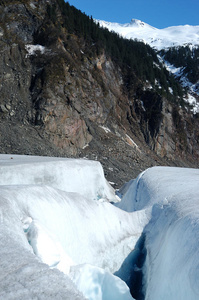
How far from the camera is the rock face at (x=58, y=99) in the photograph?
76.1ft

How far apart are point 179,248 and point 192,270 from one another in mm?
1057

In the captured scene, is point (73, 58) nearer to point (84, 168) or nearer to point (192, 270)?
point (84, 168)

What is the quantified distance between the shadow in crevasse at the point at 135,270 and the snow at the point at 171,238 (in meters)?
0.22

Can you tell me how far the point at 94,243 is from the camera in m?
7.16

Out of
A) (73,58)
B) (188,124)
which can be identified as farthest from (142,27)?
(73,58)

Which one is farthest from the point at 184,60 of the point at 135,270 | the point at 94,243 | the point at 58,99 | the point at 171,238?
the point at 94,243

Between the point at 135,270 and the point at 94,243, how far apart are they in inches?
74.7

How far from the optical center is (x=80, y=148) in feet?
83.9

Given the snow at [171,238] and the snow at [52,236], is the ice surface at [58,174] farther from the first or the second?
the snow at [171,238]

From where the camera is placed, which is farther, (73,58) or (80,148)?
(73,58)

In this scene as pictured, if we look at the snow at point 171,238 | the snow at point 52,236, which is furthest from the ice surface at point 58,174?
the snow at point 171,238

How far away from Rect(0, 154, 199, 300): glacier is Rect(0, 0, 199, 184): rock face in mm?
12195

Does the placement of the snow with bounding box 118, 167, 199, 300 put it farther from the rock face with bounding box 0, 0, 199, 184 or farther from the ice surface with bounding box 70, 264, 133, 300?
the rock face with bounding box 0, 0, 199, 184

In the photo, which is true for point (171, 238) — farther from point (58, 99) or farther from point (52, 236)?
point (58, 99)
